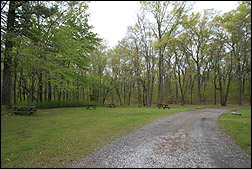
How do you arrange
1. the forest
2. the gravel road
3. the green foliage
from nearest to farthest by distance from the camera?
the gravel road
the forest
the green foliage

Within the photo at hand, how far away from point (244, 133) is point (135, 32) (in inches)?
825

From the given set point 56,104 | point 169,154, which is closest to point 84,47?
point 56,104

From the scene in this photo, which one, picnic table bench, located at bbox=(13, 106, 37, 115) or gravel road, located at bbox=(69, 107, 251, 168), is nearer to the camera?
gravel road, located at bbox=(69, 107, 251, 168)

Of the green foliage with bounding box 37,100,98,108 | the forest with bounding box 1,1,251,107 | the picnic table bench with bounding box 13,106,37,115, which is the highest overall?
the forest with bounding box 1,1,251,107

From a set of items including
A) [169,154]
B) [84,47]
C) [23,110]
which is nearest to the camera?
[169,154]

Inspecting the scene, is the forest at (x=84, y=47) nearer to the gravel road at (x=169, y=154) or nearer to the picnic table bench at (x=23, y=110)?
the picnic table bench at (x=23, y=110)

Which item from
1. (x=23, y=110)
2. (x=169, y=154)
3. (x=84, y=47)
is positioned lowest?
(x=169, y=154)

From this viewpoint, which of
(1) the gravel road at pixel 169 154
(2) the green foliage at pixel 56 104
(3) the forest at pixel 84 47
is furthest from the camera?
(2) the green foliage at pixel 56 104

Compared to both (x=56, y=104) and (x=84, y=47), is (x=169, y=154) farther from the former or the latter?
(x=56, y=104)

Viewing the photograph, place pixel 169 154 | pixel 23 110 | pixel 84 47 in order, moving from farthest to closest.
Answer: pixel 84 47, pixel 23 110, pixel 169 154

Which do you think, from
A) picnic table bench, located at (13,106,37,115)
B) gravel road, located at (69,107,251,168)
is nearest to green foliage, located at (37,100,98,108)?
picnic table bench, located at (13,106,37,115)

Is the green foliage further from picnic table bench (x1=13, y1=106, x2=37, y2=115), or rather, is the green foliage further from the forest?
picnic table bench (x1=13, y1=106, x2=37, y2=115)

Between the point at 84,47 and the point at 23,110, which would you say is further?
the point at 84,47

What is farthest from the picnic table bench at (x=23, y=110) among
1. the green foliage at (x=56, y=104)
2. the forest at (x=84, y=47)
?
the green foliage at (x=56, y=104)
